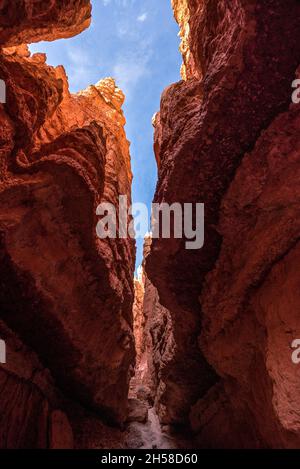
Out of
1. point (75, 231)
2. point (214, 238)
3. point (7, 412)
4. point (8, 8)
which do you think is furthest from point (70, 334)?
point (8, 8)

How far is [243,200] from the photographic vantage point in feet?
15.9

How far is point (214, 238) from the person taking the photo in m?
5.70

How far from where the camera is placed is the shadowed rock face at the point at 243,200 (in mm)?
3988

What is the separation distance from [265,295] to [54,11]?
6.19 meters

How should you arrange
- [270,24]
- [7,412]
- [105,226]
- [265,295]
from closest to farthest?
[270,24], [265,295], [7,412], [105,226]

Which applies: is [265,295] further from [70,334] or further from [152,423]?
[152,423]

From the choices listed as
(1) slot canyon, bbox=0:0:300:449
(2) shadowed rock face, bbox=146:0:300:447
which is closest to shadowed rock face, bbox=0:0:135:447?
(1) slot canyon, bbox=0:0:300:449

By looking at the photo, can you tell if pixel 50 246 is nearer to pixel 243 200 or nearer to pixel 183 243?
pixel 183 243

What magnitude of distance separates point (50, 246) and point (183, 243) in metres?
2.69

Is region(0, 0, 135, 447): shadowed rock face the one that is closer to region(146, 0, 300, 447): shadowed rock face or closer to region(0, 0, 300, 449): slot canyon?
region(0, 0, 300, 449): slot canyon

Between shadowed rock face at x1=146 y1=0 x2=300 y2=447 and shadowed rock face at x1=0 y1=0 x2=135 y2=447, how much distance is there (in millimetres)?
1569

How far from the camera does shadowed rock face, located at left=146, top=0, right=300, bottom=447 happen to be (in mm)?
3988

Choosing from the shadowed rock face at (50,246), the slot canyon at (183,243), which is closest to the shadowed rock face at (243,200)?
the slot canyon at (183,243)

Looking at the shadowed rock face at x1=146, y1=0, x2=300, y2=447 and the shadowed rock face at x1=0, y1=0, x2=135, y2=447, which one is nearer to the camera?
the shadowed rock face at x1=146, y1=0, x2=300, y2=447
